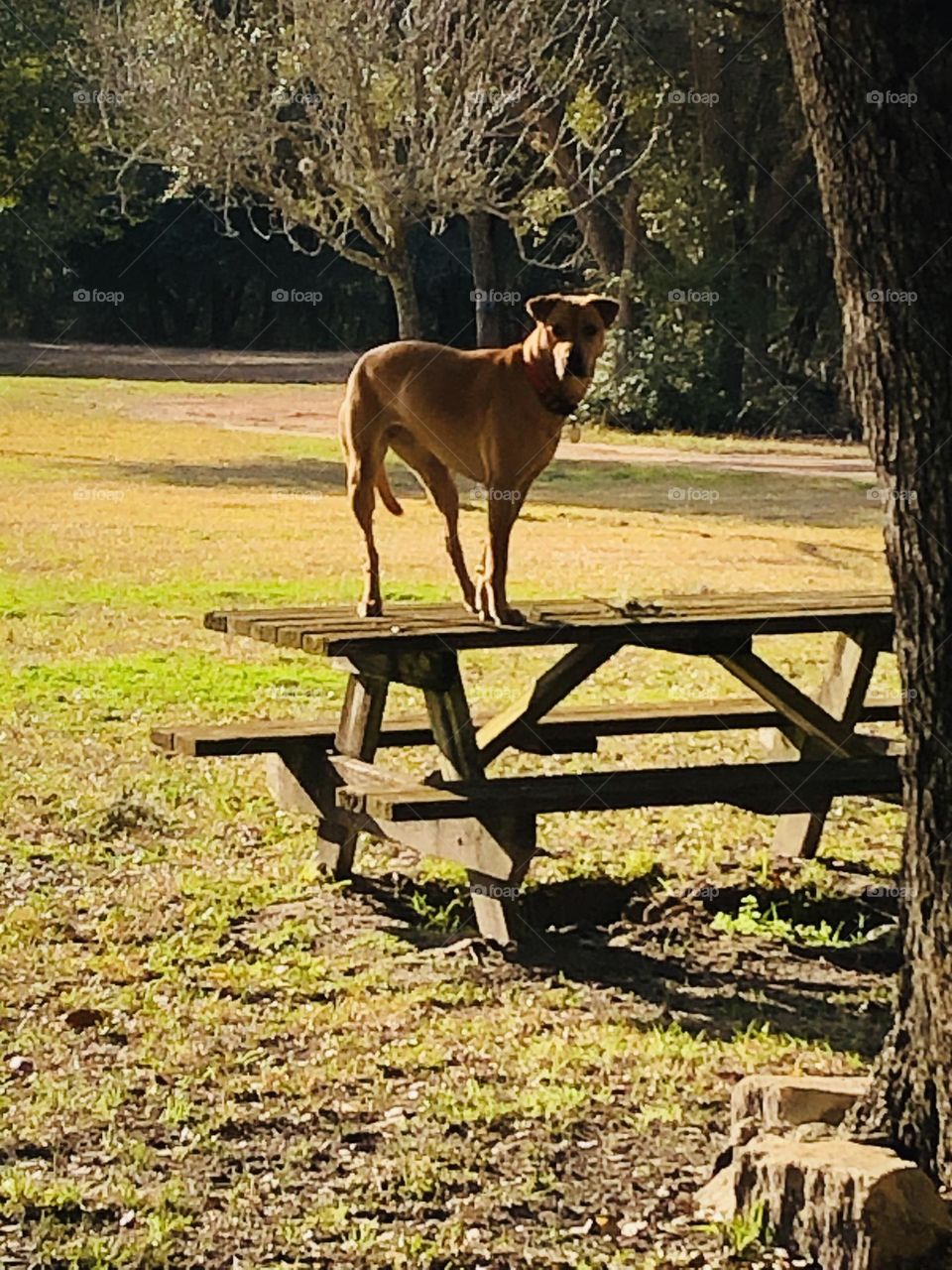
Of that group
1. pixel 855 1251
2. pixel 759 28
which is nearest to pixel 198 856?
pixel 855 1251

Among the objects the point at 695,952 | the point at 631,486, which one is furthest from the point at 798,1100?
the point at 631,486

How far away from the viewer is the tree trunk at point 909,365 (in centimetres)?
373

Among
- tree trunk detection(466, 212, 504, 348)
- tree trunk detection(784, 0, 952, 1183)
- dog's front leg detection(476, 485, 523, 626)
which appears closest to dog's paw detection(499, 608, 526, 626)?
dog's front leg detection(476, 485, 523, 626)

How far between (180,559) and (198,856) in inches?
332

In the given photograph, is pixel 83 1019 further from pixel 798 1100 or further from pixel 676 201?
pixel 676 201

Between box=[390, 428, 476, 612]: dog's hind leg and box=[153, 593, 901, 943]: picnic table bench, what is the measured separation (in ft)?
0.37

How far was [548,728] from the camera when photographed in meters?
6.54

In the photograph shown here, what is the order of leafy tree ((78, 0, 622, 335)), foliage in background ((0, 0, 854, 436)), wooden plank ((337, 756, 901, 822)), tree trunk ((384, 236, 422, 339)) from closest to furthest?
wooden plank ((337, 756, 901, 822)) < leafy tree ((78, 0, 622, 335)) < tree trunk ((384, 236, 422, 339)) < foliage in background ((0, 0, 854, 436))

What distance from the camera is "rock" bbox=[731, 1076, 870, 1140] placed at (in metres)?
4.16

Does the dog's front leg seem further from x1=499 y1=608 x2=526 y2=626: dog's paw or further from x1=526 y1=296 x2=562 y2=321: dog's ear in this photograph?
x1=526 y1=296 x2=562 y2=321: dog's ear

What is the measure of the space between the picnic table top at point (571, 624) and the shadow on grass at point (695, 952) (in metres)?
0.78

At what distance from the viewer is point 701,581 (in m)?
14.1

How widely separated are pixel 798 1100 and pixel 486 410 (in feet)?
8.82

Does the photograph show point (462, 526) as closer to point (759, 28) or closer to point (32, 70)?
point (32, 70)
